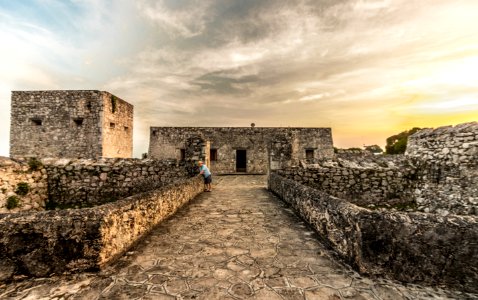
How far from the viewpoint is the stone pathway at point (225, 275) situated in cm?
236

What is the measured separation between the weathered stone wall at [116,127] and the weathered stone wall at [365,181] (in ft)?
38.8

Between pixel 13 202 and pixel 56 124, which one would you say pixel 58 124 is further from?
pixel 13 202

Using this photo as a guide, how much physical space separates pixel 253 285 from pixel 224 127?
17.4 meters

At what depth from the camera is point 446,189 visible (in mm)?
6793

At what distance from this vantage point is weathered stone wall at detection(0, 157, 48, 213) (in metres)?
7.44

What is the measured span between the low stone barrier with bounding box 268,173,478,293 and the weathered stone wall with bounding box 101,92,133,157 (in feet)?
49.5

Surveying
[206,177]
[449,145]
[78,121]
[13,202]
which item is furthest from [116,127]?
[449,145]

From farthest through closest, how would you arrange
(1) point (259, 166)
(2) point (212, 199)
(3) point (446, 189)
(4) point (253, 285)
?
(1) point (259, 166)
(2) point (212, 199)
(3) point (446, 189)
(4) point (253, 285)

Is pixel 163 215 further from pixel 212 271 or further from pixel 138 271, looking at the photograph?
pixel 212 271

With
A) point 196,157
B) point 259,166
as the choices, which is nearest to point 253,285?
point 196,157

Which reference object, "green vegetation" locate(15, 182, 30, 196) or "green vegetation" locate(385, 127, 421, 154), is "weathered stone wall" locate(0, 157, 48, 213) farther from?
"green vegetation" locate(385, 127, 421, 154)

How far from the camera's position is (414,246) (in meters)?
2.62

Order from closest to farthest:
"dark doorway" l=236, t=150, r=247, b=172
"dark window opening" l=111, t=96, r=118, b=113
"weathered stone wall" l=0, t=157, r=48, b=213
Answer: "weathered stone wall" l=0, t=157, r=48, b=213 < "dark window opening" l=111, t=96, r=118, b=113 < "dark doorway" l=236, t=150, r=247, b=172

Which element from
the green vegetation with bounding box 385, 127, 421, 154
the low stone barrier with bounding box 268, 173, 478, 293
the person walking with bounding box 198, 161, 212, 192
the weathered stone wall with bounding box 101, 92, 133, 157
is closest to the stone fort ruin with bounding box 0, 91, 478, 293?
the low stone barrier with bounding box 268, 173, 478, 293
